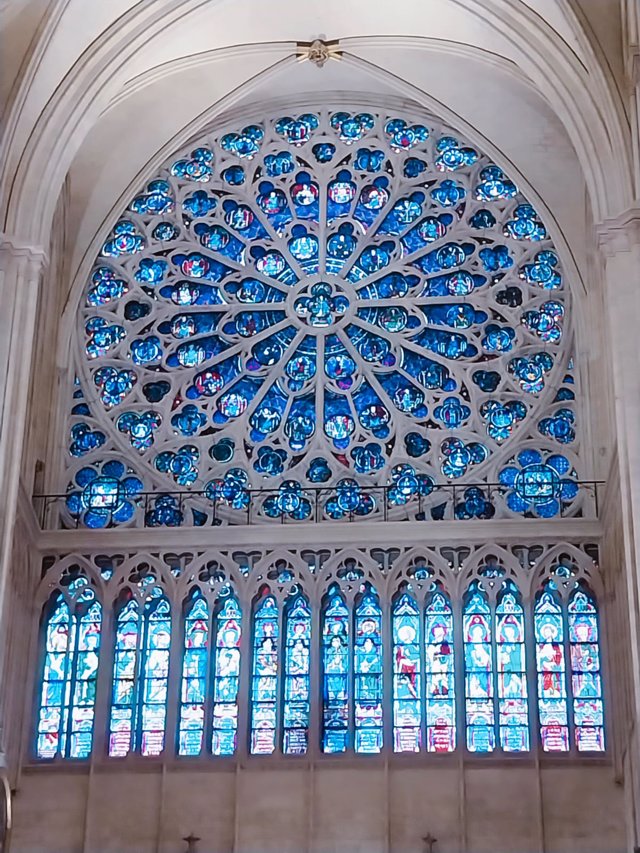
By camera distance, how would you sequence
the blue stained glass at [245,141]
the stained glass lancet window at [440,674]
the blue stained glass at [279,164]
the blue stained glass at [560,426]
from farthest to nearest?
the blue stained glass at [245,141]
the blue stained glass at [279,164]
the blue stained glass at [560,426]
the stained glass lancet window at [440,674]

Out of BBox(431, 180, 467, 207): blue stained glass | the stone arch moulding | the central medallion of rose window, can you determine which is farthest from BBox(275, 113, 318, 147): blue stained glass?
the stone arch moulding

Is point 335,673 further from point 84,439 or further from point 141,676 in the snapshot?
point 84,439

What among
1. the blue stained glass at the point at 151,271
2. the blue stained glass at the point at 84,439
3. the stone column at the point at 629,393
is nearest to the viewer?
the stone column at the point at 629,393

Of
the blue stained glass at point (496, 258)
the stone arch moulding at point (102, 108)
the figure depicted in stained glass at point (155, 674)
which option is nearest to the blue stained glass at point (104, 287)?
the stone arch moulding at point (102, 108)

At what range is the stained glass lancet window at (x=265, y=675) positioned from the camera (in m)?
14.6

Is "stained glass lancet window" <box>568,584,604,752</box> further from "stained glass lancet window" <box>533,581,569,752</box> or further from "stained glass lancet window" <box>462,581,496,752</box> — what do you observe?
"stained glass lancet window" <box>462,581,496,752</box>

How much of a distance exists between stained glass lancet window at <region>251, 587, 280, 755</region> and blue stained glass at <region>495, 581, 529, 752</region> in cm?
198

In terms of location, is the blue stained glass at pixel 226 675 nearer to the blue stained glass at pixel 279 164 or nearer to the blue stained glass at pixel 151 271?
the blue stained glass at pixel 151 271

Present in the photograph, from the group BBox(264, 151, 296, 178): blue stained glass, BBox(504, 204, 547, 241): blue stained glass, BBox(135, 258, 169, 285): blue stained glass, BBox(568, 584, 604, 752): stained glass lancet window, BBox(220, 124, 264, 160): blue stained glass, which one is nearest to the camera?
BBox(568, 584, 604, 752): stained glass lancet window

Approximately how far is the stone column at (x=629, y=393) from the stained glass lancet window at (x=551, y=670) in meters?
0.60

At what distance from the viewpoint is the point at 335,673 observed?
14.8m

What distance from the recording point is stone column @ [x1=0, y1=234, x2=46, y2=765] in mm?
13172

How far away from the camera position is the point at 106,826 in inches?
559

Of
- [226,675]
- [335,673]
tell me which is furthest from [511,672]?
[226,675]
